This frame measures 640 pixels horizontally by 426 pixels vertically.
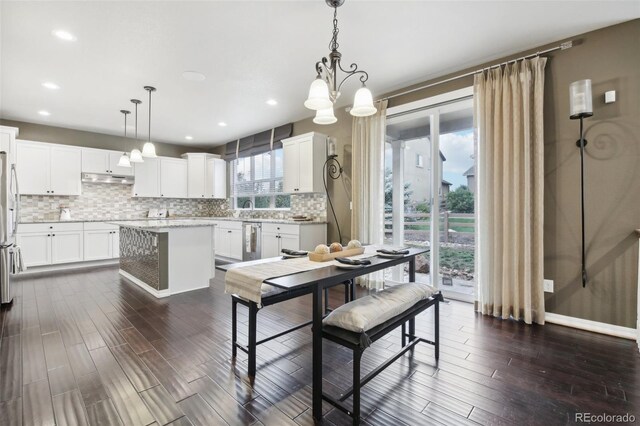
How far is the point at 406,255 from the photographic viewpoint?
7.39ft

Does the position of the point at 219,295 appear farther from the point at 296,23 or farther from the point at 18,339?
the point at 296,23

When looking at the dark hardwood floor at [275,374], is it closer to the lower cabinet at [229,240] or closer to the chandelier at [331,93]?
the chandelier at [331,93]

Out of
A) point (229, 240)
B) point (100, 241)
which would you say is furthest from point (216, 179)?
point (100, 241)

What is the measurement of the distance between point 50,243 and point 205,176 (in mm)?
3139

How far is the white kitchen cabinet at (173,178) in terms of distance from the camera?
676 cm

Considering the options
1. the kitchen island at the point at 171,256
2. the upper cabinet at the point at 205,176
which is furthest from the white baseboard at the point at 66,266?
the upper cabinet at the point at 205,176

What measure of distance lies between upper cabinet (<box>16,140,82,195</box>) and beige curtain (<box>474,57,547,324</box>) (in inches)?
267

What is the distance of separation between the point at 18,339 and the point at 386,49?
13.7ft

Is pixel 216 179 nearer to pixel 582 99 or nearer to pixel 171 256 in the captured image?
pixel 171 256

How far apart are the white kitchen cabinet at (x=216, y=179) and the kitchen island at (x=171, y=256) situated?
9.29 feet

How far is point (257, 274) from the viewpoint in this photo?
1646mm

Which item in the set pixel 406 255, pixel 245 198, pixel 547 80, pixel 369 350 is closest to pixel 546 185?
pixel 547 80

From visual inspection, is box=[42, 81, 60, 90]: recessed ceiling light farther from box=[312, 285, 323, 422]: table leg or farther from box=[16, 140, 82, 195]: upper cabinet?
box=[312, 285, 323, 422]: table leg

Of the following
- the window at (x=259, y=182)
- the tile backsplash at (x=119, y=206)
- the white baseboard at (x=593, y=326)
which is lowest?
the white baseboard at (x=593, y=326)
